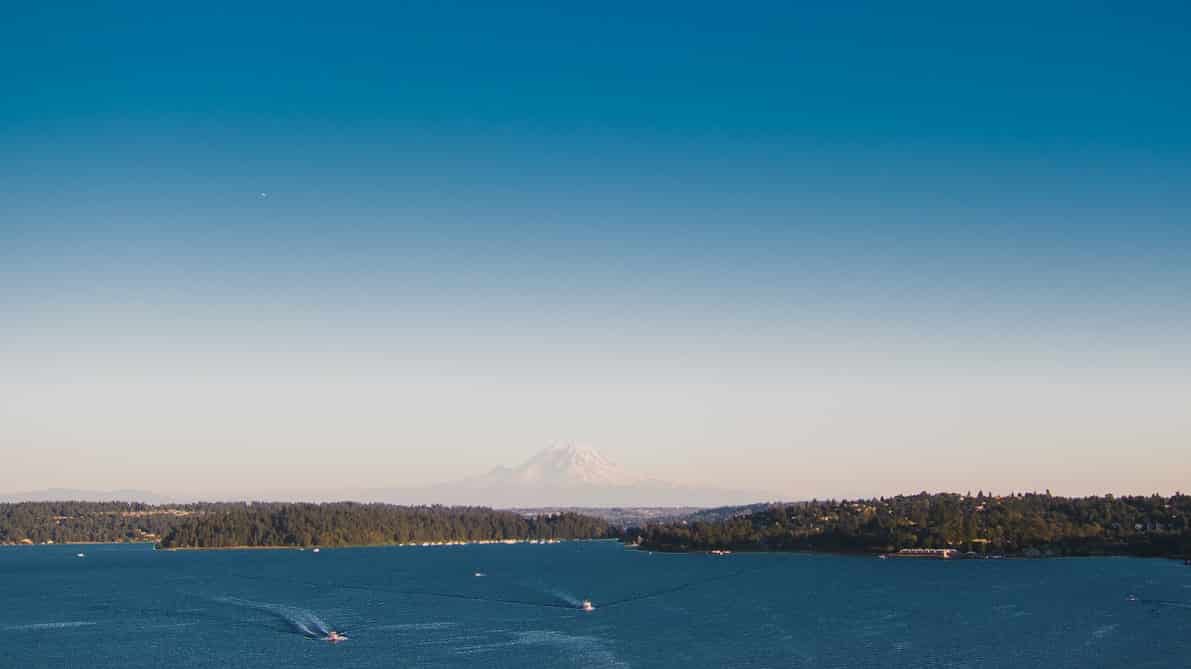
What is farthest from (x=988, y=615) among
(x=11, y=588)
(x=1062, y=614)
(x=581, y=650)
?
(x=11, y=588)

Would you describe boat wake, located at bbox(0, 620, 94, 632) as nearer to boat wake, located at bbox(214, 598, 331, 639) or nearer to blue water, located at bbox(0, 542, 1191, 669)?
blue water, located at bbox(0, 542, 1191, 669)

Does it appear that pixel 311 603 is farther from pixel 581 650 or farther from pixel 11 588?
pixel 11 588

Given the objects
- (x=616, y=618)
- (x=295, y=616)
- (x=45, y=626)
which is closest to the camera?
(x=45, y=626)

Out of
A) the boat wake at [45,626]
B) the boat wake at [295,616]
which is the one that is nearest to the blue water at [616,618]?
the boat wake at [295,616]

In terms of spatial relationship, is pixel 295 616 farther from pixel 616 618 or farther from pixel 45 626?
pixel 616 618

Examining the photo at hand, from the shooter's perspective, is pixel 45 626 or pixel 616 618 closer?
pixel 45 626

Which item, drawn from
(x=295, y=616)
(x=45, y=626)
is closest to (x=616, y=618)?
(x=295, y=616)

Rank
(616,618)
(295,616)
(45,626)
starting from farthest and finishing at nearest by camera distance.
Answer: (295,616) → (616,618) → (45,626)

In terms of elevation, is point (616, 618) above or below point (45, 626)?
above

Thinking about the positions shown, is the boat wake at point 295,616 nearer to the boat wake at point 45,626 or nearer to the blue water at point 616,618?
the blue water at point 616,618

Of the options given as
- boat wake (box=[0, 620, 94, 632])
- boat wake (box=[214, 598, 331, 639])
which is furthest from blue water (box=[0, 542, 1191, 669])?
boat wake (box=[0, 620, 94, 632])
